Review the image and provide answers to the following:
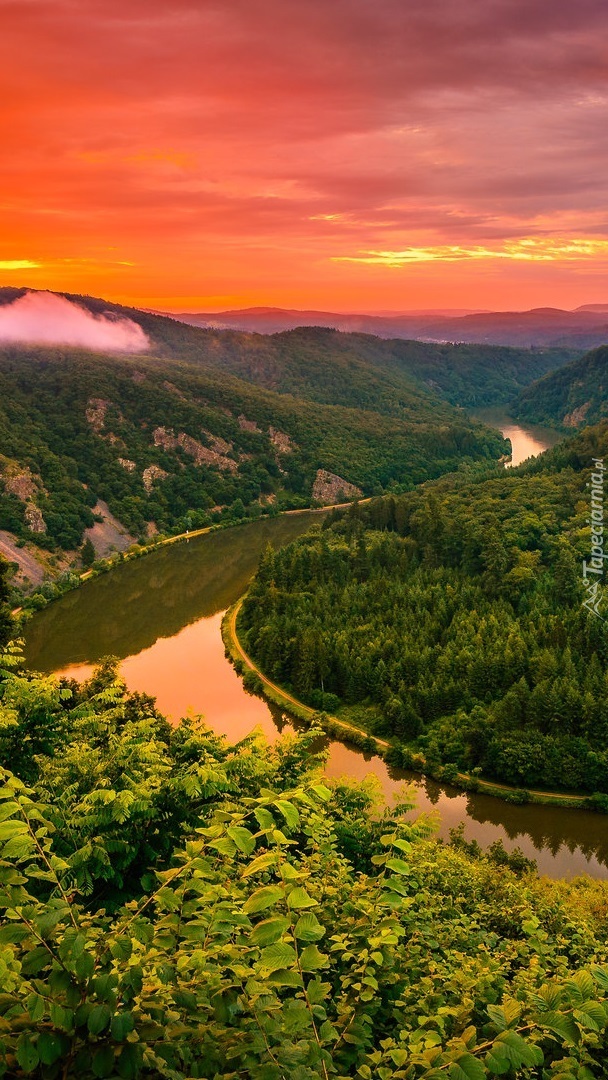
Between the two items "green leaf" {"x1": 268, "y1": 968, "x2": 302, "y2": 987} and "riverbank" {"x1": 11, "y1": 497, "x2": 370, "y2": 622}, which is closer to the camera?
"green leaf" {"x1": 268, "y1": 968, "x2": 302, "y2": 987}

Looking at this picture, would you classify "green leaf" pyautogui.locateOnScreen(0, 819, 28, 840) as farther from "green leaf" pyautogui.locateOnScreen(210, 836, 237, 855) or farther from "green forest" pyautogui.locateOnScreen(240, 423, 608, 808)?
"green forest" pyautogui.locateOnScreen(240, 423, 608, 808)

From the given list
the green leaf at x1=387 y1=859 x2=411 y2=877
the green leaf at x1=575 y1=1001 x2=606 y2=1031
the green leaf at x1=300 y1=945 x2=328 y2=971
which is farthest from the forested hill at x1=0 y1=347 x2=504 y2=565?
the green leaf at x1=575 y1=1001 x2=606 y2=1031

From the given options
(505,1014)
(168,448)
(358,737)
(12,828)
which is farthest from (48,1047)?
(168,448)

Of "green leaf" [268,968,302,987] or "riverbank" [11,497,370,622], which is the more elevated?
"green leaf" [268,968,302,987]

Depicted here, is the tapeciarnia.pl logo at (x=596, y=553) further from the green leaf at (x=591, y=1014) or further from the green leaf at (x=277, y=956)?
the green leaf at (x=277, y=956)

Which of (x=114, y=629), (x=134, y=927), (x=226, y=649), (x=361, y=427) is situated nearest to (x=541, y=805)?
(x=226, y=649)

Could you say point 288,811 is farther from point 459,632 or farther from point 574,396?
point 574,396
